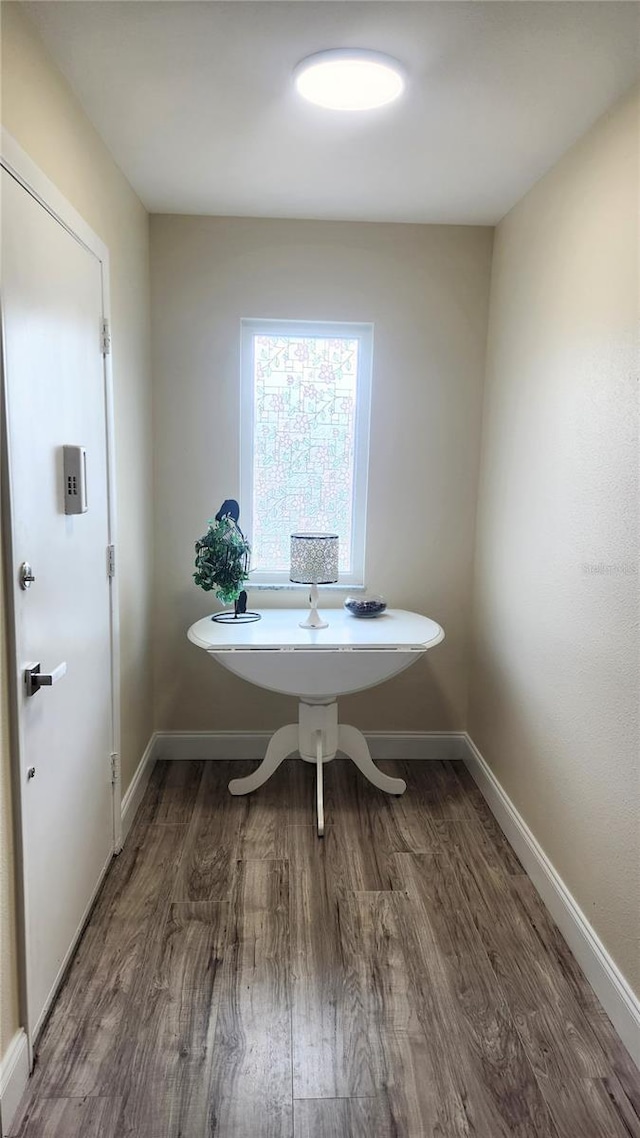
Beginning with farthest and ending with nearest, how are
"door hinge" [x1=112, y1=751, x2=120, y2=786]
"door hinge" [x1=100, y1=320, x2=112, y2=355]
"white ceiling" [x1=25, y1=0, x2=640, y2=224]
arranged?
"door hinge" [x1=112, y1=751, x2=120, y2=786], "door hinge" [x1=100, y1=320, x2=112, y2=355], "white ceiling" [x1=25, y1=0, x2=640, y2=224]

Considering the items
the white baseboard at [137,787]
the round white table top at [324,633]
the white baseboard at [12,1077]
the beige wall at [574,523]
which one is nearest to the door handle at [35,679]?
the white baseboard at [12,1077]

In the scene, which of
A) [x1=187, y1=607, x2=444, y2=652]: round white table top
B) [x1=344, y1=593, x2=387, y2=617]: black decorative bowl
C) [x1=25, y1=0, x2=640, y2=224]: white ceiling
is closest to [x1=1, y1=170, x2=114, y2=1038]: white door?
[x1=25, y1=0, x2=640, y2=224]: white ceiling

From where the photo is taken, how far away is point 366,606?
111 inches

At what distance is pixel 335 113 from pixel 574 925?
92.4 inches

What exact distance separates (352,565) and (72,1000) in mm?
1904

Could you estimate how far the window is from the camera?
9.52ft

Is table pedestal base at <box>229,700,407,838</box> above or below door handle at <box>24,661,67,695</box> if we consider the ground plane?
below

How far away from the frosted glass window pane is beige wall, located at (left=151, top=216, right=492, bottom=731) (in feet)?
0.38

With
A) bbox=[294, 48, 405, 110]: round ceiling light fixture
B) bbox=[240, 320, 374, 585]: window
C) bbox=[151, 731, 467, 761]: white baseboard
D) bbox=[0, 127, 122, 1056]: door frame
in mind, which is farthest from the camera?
bbox=[151, 731, 467, 761]: white baseboard

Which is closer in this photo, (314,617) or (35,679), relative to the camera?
(35,679)

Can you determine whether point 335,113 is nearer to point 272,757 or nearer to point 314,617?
point 314,617

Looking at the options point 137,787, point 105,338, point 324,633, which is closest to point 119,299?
point 105,338

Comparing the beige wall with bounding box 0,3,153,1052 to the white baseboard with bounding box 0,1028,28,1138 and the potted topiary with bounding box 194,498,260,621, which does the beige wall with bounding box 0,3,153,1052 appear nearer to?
the white baseboard with bounding box 0,1028,28,1138

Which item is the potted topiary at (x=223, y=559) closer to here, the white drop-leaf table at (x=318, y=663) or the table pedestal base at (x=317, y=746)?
the white drop-leaf table at (x=318, y=663)
